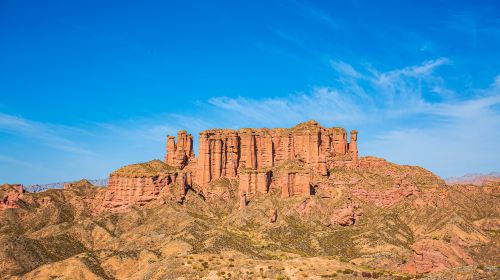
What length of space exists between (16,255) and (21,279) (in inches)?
630

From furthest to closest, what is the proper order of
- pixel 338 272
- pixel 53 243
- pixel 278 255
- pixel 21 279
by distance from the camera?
1. pixel 53 243
2. pixel 278 255
3. pixel 21 279
4. pixel 338 272

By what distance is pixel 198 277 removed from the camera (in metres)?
142

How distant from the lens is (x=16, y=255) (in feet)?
558

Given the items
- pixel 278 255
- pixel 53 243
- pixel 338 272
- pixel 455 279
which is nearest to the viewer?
pixel 455 279

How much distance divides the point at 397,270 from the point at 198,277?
181 ft

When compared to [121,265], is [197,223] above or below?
above

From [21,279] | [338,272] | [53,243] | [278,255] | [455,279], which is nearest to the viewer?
[455,279]

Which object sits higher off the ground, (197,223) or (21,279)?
(197,223)

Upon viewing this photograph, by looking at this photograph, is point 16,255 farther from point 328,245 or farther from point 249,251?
point 328,245

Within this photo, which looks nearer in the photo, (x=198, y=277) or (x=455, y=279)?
(x=455, y=279)

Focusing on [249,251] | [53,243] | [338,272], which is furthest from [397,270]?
[53,243]

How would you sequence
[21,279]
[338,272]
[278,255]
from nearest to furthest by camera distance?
[338,272], [21,279], [278,255]

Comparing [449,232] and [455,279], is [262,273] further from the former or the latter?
[449,232]

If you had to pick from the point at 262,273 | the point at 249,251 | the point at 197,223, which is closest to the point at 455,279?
the point at 262,273
